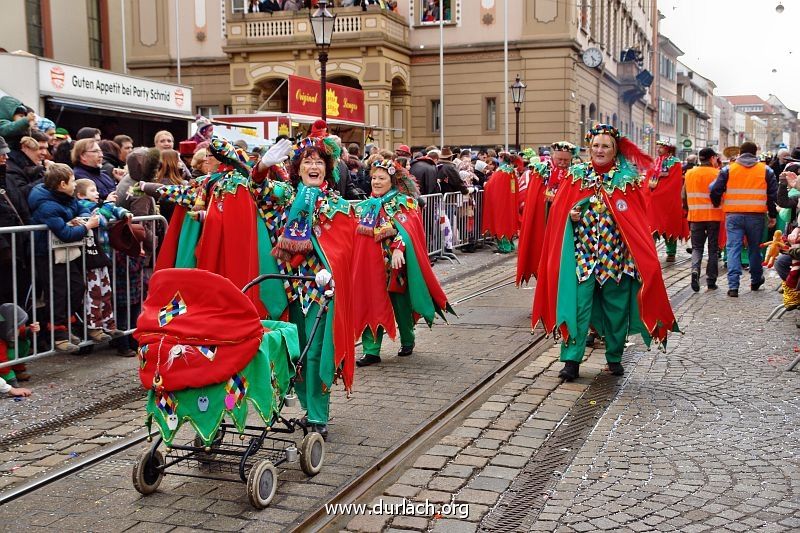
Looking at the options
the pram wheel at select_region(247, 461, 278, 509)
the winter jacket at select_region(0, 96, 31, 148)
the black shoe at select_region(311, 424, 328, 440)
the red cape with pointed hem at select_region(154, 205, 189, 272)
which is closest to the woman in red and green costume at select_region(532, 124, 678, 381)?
the black shoe at select_region(311, 424, 328, 440)

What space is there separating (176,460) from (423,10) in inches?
1357

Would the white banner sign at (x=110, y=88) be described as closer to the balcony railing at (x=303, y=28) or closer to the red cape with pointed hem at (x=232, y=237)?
the red cape with pointed hem at (x=232, y=237)

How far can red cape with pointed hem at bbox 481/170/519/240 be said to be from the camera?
59.8 feet

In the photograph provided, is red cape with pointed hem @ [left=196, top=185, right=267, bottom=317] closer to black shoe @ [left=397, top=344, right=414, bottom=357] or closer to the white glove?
the white glove

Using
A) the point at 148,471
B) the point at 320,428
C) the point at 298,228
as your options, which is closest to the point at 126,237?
the point at 298,228

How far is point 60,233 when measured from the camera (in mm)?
7598

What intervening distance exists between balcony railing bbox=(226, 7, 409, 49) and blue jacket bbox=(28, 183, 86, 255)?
28639mm

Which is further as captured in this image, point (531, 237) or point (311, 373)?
point (531, 237)

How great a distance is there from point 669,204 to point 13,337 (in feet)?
38.9

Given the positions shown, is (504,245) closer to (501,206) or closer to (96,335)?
(501,206)

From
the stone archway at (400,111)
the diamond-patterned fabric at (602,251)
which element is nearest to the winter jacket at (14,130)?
the diamond-patterned fabric at (602,251)

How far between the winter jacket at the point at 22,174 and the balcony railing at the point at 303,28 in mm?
27641

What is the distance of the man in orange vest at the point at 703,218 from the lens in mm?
13297

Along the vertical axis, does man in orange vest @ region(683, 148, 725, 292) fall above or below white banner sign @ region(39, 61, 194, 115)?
below
